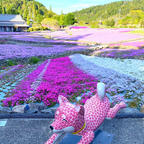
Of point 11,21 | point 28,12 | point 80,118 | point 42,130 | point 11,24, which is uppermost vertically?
point 28,12

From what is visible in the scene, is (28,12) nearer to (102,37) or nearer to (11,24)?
(11,24)

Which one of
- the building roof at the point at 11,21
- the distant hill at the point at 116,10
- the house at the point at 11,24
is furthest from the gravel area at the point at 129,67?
the distant hill at the point at 116,10

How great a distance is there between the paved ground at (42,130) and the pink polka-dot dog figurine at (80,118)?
55cm

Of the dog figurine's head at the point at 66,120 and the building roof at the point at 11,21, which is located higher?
the building roof at the point at 11,21

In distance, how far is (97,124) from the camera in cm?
350

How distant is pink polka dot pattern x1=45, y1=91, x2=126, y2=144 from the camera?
2.81 m

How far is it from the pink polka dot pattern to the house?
226ft

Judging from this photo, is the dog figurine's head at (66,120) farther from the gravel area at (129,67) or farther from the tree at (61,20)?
the tree at (61,20)

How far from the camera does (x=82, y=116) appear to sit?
3070mm

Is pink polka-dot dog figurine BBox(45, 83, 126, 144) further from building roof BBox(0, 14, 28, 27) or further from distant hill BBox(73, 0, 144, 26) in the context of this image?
distant hill BBox(73, 0, 144, 26)

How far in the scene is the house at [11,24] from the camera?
6481cm

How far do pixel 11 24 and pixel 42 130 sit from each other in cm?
7026

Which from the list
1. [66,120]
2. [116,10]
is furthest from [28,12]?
[116,10]

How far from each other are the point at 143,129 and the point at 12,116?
383cm
